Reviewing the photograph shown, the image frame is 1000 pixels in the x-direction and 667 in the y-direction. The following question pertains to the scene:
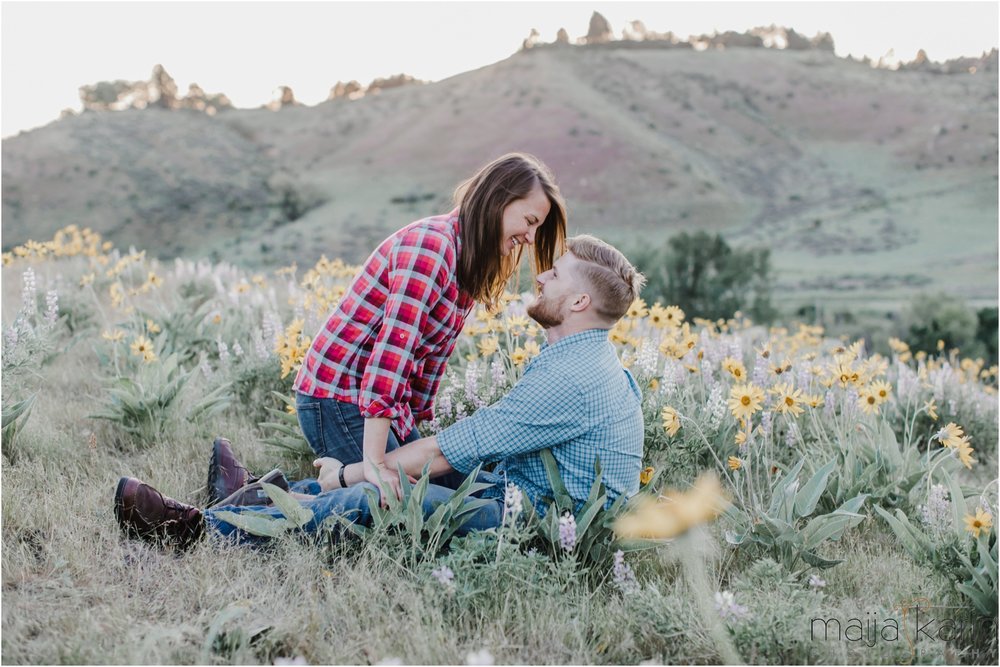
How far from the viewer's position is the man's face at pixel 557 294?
2945 mm

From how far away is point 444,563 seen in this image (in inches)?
103

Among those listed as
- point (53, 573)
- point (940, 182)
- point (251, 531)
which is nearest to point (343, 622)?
point (251, 531)

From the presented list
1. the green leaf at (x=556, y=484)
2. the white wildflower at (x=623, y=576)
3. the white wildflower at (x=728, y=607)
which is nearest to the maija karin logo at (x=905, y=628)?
the white wildflower at (x=728, y=607)

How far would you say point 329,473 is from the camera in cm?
318

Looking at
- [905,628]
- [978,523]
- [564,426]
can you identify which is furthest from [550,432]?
[978,523]

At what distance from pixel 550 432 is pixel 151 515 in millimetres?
1427

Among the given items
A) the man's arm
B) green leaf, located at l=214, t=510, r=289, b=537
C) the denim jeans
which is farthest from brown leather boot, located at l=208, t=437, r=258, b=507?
the man's arm

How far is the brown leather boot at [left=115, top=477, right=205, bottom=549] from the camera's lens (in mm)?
2834

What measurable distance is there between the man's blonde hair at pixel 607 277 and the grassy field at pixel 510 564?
1.51ft

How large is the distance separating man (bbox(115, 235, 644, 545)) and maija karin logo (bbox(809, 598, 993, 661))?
78cm

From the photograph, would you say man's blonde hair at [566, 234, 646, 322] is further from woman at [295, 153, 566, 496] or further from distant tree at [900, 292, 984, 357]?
distant tree at [900, 292, 984, 357]

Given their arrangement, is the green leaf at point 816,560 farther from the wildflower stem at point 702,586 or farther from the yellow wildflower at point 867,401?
the yellow wildflower at point 867,401

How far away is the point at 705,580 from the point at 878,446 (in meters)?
1.42

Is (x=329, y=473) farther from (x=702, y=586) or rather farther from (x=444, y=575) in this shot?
(x=702, y=586)
